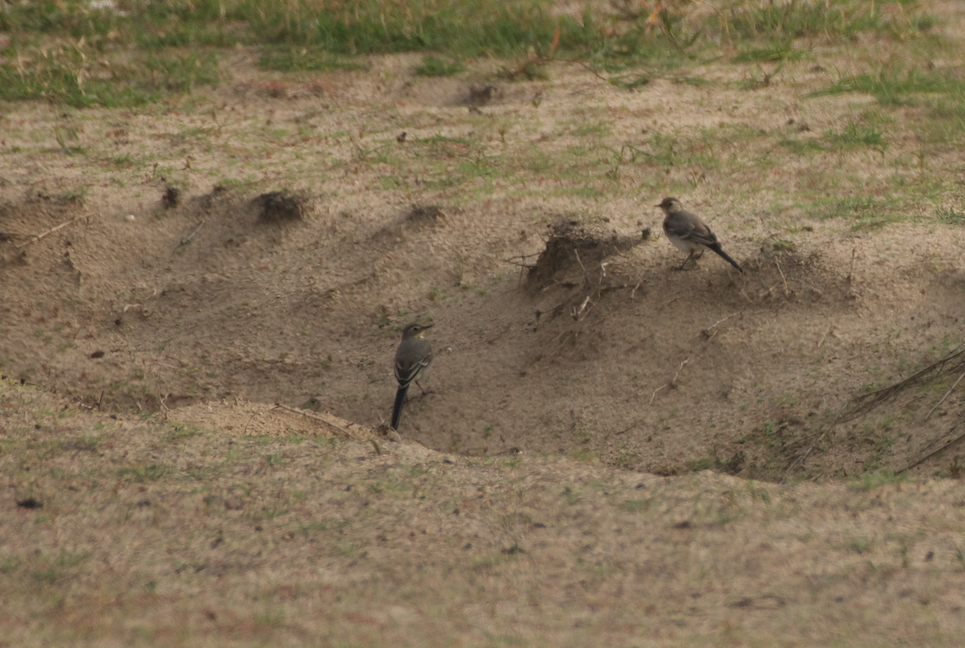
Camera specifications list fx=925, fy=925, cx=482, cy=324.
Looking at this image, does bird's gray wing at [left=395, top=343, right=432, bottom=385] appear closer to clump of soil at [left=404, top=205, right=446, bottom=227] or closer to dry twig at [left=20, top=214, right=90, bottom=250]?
clump of soil at [left=404, top=205, right=446, bottom=227]

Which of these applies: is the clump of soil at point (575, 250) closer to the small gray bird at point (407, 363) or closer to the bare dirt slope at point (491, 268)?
the bare dirt slope at point (491, 268)

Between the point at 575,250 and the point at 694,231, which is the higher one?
the point at 694,231

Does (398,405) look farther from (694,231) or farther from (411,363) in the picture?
(694,231)

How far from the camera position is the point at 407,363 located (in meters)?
4.93

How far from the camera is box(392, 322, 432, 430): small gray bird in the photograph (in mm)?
4902

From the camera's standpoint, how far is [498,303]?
18.5 ft

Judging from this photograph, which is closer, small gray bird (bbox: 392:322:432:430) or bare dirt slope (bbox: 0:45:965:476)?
bare dirt slope (bbox: 0:45:965:476)

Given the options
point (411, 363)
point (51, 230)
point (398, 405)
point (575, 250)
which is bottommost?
point (398, 405)

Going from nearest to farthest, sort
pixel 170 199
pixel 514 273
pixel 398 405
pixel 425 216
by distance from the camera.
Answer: pixel 398 405 → pixel 514 273 → pixel 425 216 → pixel 170 199

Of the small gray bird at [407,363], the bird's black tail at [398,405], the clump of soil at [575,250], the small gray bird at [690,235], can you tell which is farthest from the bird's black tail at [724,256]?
the bird's black tail at [398,405]

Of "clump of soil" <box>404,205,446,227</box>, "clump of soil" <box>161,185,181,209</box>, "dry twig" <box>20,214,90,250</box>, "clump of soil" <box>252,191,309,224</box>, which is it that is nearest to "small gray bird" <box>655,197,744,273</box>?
→ "clump of soil" <box>404,205,446,227</box>

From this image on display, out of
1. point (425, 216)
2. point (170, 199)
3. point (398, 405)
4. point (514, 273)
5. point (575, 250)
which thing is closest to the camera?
point (398, 405)

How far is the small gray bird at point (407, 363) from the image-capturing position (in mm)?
4902

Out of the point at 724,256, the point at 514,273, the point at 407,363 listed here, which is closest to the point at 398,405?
the point at 407,363
